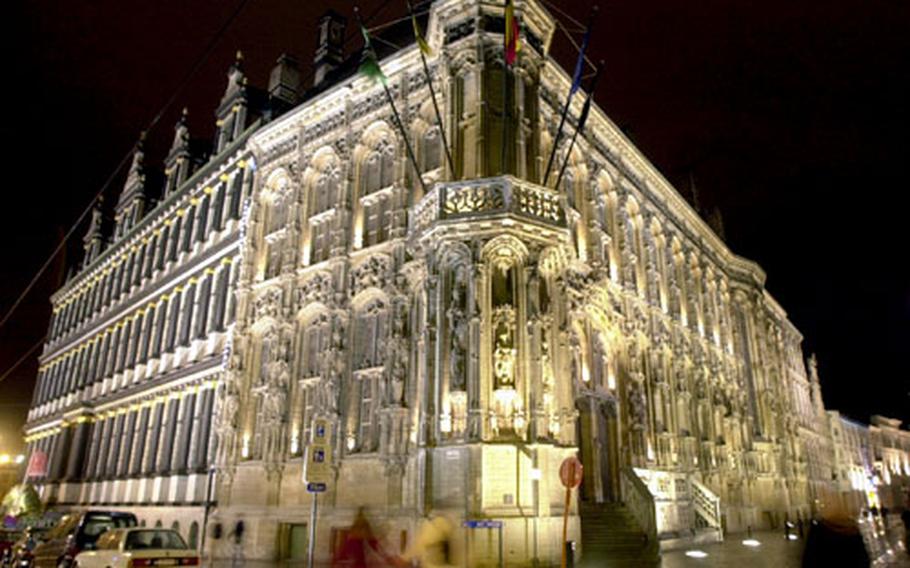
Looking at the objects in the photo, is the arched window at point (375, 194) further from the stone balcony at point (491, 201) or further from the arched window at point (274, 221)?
the arched window at point (274, 221)

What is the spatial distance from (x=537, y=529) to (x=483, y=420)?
317 centimetres

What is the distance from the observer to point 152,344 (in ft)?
113

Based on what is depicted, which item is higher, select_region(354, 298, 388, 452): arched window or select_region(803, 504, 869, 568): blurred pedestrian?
select_region(354, 298, 388, 452): arched window

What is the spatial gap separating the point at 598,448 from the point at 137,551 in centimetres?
1584

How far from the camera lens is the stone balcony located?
18.5 m

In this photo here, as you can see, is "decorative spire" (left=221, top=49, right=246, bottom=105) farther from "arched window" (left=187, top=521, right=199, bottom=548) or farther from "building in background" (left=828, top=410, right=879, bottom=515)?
"building in background" (left=828, top=410, right=879, bottom=515)

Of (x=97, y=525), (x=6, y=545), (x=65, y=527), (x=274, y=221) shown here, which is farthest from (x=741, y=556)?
(x=6, y=545)

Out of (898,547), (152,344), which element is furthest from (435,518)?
(152,344)

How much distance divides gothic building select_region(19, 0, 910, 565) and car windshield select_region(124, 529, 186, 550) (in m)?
3.48

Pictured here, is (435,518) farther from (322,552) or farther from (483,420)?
(322,552)

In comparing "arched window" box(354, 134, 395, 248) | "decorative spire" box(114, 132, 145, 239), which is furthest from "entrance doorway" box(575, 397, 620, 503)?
"decorative spire" box(114, 132, 145, 239)

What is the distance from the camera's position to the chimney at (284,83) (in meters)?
34.1

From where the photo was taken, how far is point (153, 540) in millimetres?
12625

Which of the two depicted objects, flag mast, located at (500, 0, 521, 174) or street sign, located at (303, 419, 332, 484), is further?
flag mast, located at (500, 0, 521, 174)
